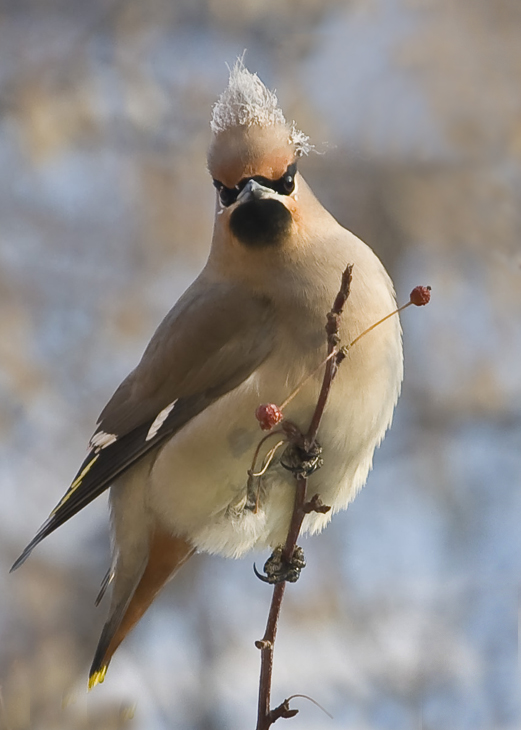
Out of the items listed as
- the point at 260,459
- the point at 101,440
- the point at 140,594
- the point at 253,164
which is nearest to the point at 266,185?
the point at 253,164

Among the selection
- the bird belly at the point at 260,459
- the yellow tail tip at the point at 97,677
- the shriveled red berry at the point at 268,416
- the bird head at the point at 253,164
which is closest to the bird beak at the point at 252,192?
the bird head at the point at 253,164

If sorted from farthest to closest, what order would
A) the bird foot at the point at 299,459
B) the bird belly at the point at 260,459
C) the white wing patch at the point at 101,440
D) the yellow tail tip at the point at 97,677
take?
the white wing patch at the point at 101,440
the yellow tail tip at the point at 97,677
the bird belly at the point at 260,459
the bird foot at the point at 299,459

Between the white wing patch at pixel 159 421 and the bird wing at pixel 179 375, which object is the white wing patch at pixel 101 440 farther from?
the white wing patch at pixel 159 421

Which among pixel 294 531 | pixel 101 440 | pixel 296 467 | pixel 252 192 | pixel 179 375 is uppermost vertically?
pixel 252 192

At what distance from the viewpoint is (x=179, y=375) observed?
3.23m

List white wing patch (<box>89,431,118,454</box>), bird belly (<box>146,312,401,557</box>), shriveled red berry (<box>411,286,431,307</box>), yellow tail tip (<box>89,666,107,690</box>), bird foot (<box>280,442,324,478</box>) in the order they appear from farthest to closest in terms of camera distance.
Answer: white wing patch (<box>89,431,118,454</box>), yellow tail tip (<box>89,666,107,690</box>), bird belly (<box>146,312,401,557</box>), bird foot (<box>280,442,324,478</box>), shriveled red berry (<box>411,286,431,307</box>)

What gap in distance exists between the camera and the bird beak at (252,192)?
2.93m

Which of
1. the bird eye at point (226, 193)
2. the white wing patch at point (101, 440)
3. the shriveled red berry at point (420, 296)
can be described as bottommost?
the shriveled red berry at point (420, 296)

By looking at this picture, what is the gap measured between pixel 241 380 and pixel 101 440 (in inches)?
24.6

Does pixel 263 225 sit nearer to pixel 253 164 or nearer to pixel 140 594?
pixel 253 164

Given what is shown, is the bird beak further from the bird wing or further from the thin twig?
the thin twig

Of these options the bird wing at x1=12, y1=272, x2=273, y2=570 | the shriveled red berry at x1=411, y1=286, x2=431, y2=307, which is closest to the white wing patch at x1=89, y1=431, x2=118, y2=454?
the bird wing at x1=12, y1=272, x2=273, y2=570

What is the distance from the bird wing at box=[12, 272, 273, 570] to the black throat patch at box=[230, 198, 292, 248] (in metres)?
0.15

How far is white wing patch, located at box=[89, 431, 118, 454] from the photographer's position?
3359 mm
